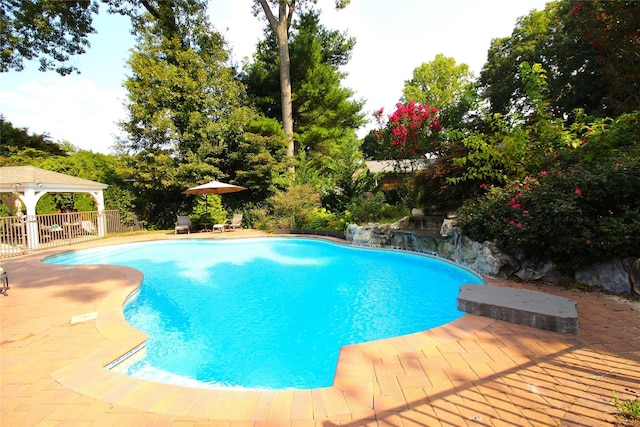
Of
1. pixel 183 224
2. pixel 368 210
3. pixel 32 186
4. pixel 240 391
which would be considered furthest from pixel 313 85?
pixel 240 391

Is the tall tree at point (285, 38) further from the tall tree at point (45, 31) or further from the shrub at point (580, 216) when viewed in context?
the shrub at point (580, 216)

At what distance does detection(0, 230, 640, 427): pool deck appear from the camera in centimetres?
218

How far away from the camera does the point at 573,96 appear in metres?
15.8

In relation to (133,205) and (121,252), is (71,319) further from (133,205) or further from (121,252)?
(133,205)

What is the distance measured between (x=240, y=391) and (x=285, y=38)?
18.9 m

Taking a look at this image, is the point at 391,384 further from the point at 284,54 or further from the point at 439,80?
the point at 439,80

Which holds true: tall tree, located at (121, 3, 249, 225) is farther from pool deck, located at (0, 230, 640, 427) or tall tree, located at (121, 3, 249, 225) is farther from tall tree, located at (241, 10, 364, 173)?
pool deck, located at (0, 230, 640, 427)

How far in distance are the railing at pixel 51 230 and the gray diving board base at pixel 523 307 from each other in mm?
13335

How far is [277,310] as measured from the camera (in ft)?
17.8

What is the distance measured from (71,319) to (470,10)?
14271mm

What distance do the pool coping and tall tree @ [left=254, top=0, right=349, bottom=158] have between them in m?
15.5

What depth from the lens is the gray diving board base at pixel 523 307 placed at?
11.2 ft

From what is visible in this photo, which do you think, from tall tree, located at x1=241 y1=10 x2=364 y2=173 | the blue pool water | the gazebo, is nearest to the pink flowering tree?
tall tree, located at x1=241 y1=10 x2=364 y2=173

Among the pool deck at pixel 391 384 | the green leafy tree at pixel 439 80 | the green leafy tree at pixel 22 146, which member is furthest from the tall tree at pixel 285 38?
the green leafy tree at pixel 439 80
